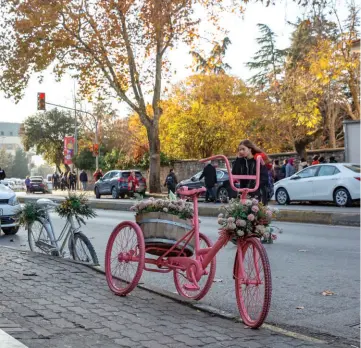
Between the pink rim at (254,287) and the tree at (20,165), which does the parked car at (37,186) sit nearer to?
the pink rim at (254,287)

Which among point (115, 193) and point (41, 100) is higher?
point (41, 100)

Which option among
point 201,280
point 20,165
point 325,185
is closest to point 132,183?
point 325,185

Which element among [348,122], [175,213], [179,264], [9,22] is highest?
[9,22]

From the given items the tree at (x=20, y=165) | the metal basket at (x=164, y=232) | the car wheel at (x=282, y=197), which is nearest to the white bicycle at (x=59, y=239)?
the metal basket at (x=164, y=232)

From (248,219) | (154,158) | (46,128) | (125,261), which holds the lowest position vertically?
(125,261)

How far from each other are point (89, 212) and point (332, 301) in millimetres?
3558

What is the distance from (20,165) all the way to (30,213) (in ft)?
432

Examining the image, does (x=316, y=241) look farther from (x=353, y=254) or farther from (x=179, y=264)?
(x=179, y=264)

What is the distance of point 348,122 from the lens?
75.6 feet

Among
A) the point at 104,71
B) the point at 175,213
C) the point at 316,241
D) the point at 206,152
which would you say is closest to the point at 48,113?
the point at 206,152

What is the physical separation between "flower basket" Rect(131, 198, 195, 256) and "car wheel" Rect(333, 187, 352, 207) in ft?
48.0

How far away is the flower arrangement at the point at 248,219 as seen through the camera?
5.01 m

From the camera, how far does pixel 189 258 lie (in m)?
5.65

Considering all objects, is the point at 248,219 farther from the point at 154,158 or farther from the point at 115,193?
the point at 154,158
